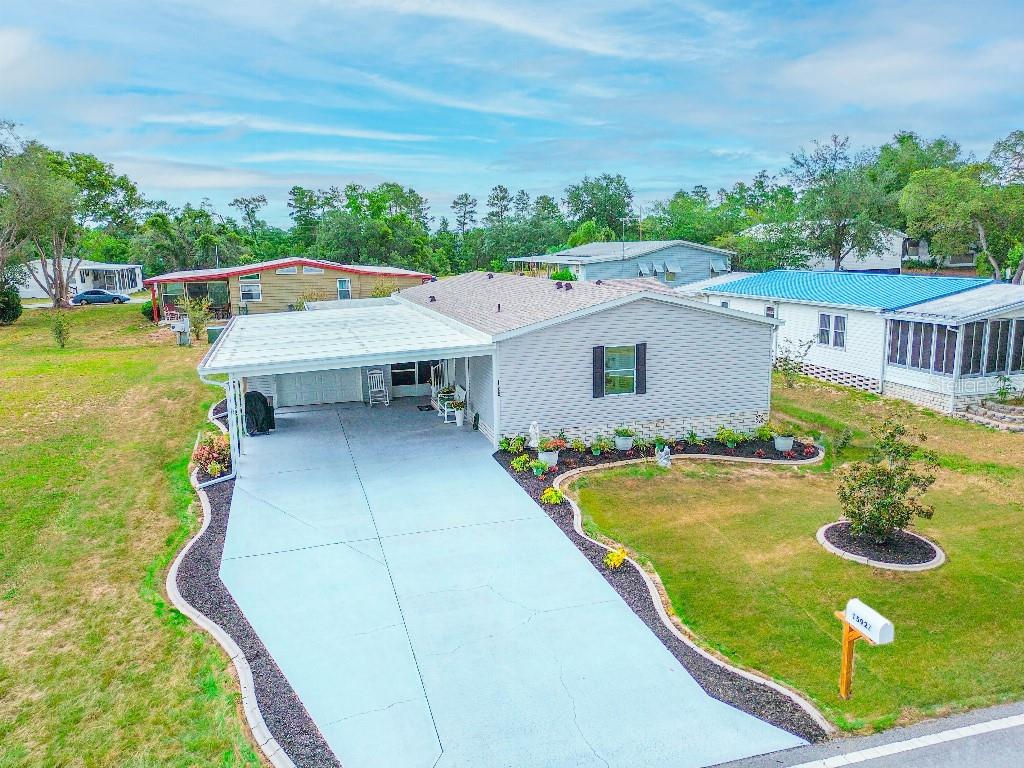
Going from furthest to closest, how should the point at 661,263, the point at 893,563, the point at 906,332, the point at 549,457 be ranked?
the point at 661,263 → the point at 906,332 → the point at 549,457 → the point at 893,563

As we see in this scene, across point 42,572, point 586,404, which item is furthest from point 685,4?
point 42,572

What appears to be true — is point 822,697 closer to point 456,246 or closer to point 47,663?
point 47,663

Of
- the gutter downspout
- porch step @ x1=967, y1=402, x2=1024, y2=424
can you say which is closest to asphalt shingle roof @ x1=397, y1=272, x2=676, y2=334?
the gutter downspout

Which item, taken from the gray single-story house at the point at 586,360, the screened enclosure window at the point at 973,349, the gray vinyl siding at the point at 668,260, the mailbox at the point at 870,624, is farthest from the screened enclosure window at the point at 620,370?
the gray vinyl siding at the point at 668,260

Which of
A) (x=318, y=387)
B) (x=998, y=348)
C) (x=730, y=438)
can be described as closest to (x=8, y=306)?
(x=318, y=387)

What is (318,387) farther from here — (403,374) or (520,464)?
(520,464)

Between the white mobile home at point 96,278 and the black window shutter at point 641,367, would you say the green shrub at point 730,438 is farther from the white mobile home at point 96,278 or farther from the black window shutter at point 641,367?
the white mobile home at point 96,278
